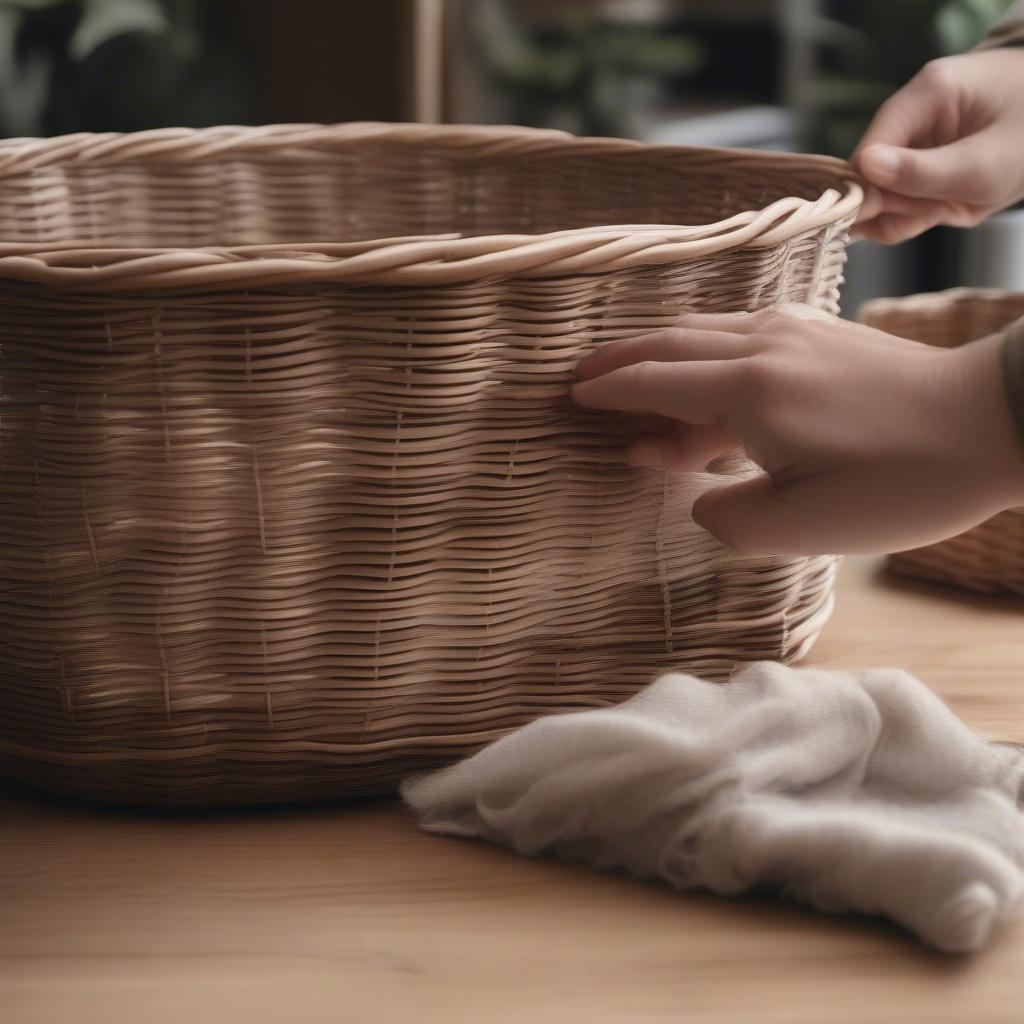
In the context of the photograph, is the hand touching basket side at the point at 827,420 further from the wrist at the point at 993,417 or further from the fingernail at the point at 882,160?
the fingernail at the point at 882,160

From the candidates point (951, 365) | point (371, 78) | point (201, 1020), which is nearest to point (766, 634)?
point (951, 365)

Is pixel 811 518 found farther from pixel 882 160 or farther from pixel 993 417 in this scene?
pixel 882 160

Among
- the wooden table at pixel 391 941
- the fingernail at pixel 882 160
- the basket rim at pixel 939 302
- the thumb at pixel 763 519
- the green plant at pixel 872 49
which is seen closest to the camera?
the wooden table at pixel 391 941

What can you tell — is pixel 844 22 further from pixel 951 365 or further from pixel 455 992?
pixel 455 992

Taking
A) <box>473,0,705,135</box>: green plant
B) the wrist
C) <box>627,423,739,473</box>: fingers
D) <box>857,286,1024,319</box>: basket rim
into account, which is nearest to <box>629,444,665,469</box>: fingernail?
<box>627,423,739,473</box>: fingers

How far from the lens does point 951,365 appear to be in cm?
51

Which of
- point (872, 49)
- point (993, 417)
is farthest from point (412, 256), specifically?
point (872, 49)

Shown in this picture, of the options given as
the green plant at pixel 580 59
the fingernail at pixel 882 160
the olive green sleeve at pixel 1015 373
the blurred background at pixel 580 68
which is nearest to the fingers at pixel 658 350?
the olive green sleeve at pixel 1015 373

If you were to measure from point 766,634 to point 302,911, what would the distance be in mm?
285

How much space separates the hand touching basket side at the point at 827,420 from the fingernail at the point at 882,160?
182 millimetres

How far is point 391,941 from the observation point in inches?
18.5

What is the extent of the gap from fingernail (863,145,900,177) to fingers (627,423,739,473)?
0.25 meters

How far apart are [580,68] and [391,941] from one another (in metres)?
1.44

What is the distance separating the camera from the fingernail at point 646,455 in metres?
0.58
